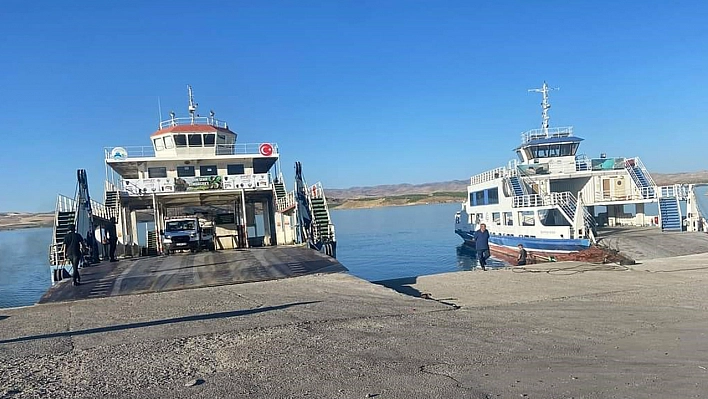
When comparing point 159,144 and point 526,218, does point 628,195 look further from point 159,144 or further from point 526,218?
point 159,144

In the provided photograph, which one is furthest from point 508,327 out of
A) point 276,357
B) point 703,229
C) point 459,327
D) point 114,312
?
point 703,229

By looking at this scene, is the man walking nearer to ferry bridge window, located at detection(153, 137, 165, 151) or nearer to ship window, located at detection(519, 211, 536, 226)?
ship window, located at detection(519, 211, 536, 226)

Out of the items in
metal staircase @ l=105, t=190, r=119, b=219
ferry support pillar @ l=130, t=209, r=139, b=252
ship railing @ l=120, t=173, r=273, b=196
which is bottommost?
ferry support pillar @ l=130, t=209, r=139, b=252

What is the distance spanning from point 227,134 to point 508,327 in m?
26.3

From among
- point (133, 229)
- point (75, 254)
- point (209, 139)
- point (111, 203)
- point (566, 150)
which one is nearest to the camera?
point (75, 254)

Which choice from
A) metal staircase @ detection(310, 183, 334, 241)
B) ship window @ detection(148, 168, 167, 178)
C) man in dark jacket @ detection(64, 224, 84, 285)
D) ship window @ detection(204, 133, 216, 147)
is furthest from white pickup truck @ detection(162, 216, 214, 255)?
man in dark jacket @ detection(64, 224, 84, 285)

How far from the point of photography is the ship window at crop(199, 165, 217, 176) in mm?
30125

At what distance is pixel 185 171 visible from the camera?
30.0 meters

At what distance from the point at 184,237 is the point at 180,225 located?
54.8 inches

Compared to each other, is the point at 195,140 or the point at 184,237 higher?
the point at 195,140

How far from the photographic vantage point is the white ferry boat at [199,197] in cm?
2502

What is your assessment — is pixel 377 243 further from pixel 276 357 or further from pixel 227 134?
pixel 276 357

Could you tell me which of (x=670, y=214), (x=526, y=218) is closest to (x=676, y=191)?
(x=670, y=214)

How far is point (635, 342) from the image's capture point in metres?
7.46
